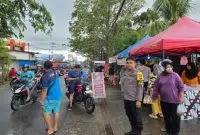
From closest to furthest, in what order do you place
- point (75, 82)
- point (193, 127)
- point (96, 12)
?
point (193, 127)
point (75, 82)
point (96, 12)

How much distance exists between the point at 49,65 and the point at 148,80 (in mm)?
5344

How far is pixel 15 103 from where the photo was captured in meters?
15.4

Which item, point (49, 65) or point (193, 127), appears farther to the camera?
point (193, 127)

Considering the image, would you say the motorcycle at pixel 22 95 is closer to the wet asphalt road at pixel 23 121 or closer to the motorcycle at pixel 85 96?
the wet asphalt road at pixel 23 121

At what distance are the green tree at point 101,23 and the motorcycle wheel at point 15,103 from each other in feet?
111

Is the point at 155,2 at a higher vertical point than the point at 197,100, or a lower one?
higher

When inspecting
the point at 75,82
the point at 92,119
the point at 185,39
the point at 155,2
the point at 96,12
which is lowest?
the point at 92,119

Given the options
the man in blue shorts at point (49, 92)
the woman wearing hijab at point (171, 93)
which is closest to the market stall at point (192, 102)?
the woman wearing hijab at point (171, 93)

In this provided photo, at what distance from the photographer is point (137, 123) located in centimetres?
885

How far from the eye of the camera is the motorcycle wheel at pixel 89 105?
1423 centimetres

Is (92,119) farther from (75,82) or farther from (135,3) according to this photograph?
(135,3)

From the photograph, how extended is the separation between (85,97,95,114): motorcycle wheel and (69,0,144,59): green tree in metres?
34.7

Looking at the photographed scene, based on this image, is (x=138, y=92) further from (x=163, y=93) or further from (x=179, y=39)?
(x=179, y=39)

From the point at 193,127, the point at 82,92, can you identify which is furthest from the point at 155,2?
the point at 193,127
